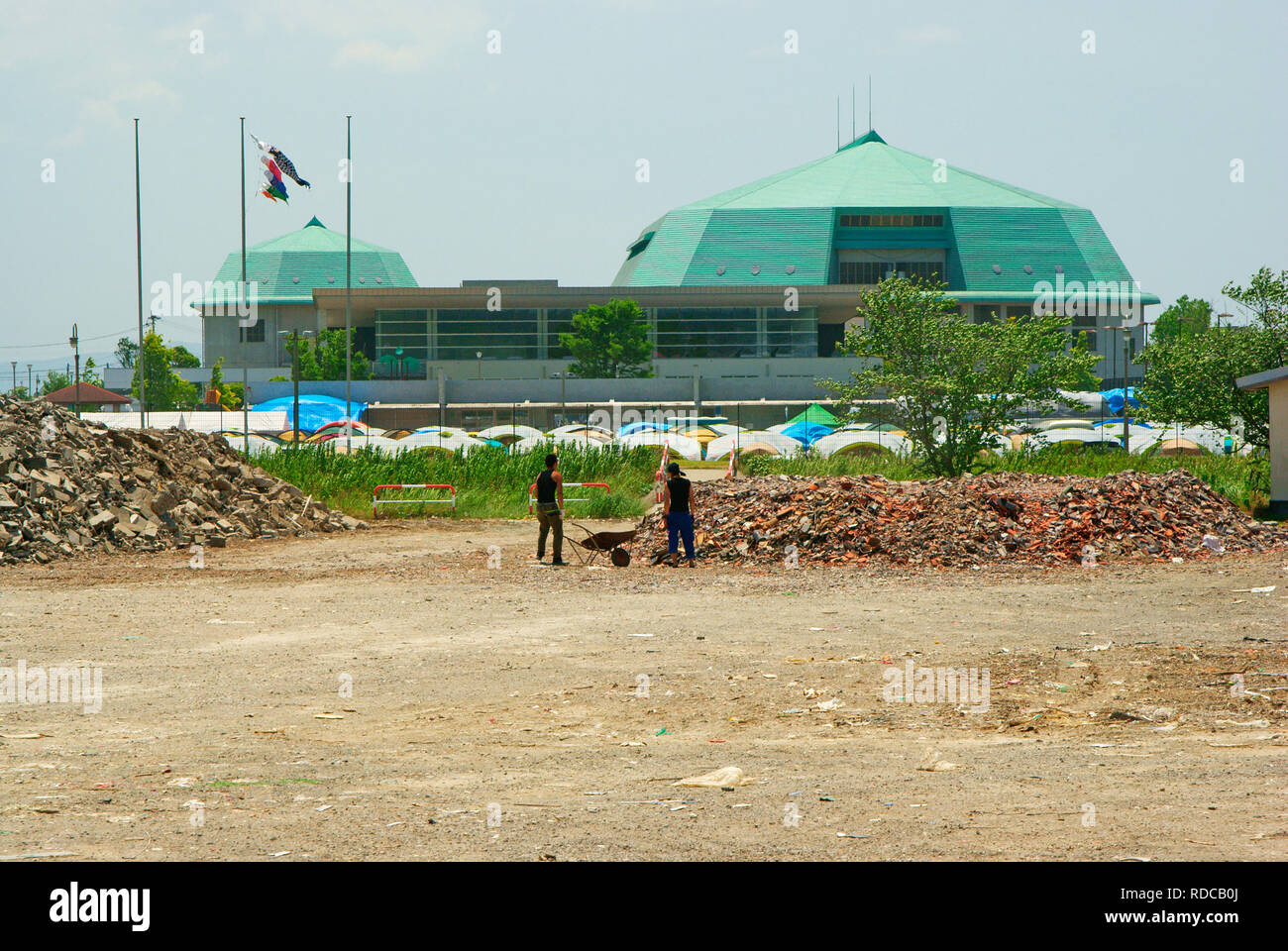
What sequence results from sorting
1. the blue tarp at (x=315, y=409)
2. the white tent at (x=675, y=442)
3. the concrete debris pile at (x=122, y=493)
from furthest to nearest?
the blue tarp at (x=315, y=409), the white tent at (x=675, y=442), the concrete debris pile at (x=122, y=493)

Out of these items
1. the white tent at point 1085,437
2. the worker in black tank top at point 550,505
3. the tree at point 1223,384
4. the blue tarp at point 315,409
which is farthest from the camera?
the blue tarp at point 315,409

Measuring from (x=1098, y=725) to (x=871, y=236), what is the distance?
11127cm

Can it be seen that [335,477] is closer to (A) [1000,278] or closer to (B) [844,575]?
(B) [844,575]

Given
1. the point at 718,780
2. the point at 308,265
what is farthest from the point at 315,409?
the point at 308,265

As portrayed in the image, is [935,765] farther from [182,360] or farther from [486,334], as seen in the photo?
[182,360]

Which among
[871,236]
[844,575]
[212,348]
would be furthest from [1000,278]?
[844,575]

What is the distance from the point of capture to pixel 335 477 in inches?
1272

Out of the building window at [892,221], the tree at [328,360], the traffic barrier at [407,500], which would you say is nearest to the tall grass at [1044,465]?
Result: the traffic barrier at [407,500]

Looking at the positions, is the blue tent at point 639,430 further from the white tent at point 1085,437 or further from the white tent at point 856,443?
the white tent at point 1085,437

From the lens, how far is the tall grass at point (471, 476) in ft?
99.6

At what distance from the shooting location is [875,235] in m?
116

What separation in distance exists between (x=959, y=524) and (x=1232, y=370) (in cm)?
1380

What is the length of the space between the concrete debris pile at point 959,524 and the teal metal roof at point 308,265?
129227 millimetres
